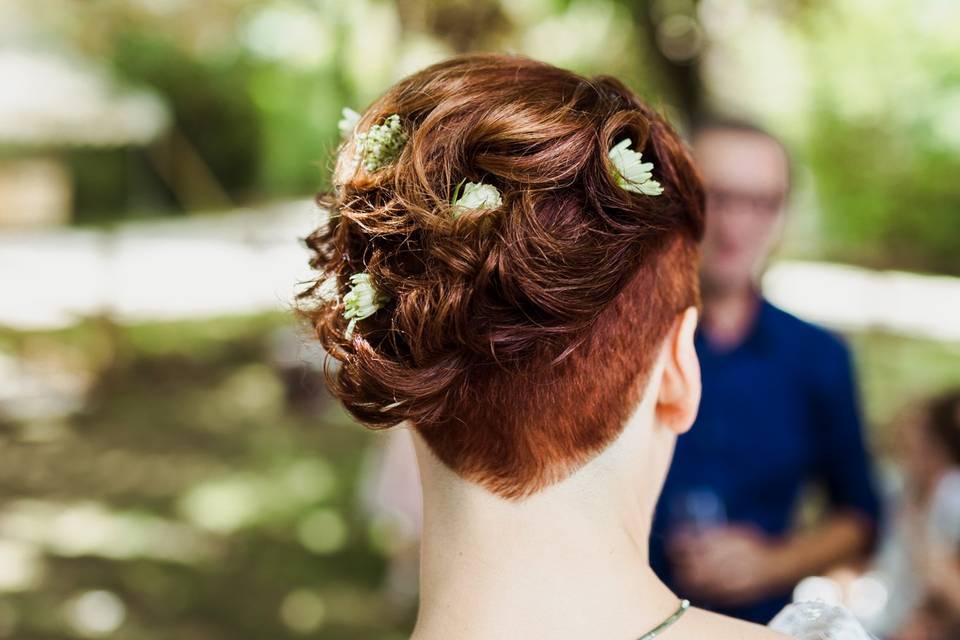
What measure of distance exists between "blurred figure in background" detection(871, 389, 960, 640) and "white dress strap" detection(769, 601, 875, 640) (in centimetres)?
227

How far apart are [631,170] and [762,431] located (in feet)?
4.58

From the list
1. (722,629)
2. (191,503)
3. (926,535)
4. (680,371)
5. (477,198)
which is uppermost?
(477,198)

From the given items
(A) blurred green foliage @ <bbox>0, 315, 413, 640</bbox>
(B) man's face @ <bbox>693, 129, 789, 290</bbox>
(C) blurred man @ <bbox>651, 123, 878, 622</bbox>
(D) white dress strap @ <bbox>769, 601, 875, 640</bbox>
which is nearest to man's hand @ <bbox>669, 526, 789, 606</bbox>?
(C) blurred man @ <bbox>651, 123, 878, 622</bbox>

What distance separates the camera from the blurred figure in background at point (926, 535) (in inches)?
129

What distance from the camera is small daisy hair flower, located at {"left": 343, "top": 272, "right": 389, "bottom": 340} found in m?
1.10

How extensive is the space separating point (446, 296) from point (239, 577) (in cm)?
494

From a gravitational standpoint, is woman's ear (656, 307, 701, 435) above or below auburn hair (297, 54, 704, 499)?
below

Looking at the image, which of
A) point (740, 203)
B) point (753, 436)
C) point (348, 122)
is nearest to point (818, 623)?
point (348, 122)

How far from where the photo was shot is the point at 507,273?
3.34 feet

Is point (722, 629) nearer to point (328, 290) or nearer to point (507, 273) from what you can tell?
point (507, 273)

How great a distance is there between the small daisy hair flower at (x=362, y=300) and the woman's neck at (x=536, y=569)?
204mm

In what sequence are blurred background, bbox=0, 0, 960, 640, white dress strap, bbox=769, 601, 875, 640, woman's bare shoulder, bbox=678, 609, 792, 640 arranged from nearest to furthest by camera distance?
woman's bare shoulder, bbox=678, 609, 792, 640, white dress strap, bbox=769, 601, 875, 640, blurred background, bbox=0, 0, 960, 640

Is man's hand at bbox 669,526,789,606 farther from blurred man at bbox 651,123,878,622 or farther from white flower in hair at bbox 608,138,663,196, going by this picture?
white flower in hair at bbox 608,138,663,196

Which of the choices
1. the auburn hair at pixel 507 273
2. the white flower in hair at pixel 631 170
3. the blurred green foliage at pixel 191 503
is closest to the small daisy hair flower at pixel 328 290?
the auburn hair at pixel 507 273
